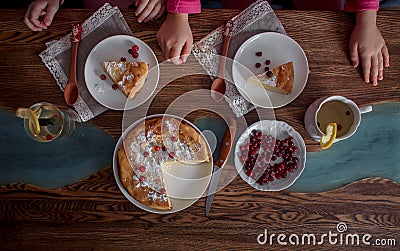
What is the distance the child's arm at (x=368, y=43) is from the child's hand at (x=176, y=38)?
446mm

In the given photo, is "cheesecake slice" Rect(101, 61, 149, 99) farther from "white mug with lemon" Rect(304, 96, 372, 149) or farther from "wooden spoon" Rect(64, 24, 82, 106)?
"white mug with lemon" Rect(304, 96, 372, 149)

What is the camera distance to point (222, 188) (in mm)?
1071

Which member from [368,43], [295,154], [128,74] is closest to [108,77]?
[128,74]

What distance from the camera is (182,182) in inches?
42.0

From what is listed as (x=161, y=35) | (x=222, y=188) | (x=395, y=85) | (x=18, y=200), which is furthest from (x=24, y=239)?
(x=395, y=85)

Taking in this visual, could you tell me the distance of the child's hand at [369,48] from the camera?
1062 mm

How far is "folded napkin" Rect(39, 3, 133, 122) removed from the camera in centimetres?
108

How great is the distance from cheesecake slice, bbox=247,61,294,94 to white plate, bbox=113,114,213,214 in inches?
8.6

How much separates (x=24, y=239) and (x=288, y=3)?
1139 mm

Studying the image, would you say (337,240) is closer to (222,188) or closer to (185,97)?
(222,188)

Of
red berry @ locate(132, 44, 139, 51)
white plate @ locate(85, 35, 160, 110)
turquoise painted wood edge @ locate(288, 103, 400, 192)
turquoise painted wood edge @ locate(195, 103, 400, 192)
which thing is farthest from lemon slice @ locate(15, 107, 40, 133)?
turquoise painted wood edge @ locate(288, 103, 400, 192)

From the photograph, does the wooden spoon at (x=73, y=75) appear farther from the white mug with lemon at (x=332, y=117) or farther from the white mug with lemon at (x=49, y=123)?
the white mug with lemon at (x=332, y=117)

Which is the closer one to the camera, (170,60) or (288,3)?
(170,60)

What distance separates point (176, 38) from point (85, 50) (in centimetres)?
26
